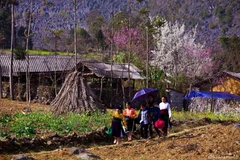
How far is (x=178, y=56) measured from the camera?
122ft

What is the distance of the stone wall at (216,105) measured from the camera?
80.3 feet

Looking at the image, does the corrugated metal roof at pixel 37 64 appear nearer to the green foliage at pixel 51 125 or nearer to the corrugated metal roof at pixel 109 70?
the corrugated metal roof at pixel 109 70

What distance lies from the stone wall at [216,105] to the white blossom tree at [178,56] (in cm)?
796

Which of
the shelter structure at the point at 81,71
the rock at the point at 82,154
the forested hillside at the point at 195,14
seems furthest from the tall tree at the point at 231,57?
the rock at the point at 82,154

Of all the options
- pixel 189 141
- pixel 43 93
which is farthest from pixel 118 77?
pixel 189 141

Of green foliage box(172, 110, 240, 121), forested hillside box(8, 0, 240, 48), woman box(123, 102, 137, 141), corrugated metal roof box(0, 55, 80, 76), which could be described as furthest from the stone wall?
forested hillside box(8, 0, 240, 48)

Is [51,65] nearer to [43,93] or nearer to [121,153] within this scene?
[43,93]

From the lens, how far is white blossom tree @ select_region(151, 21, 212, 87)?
119ft

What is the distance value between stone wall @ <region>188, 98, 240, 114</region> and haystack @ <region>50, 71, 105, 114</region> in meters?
10.2

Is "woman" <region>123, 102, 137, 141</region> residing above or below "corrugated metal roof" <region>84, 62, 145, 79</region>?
below

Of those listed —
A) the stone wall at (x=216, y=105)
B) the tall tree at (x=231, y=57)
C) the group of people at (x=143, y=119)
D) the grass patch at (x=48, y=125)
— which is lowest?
the stone wall at (x=216, y=105)

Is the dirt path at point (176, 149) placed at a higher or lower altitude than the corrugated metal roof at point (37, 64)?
lower

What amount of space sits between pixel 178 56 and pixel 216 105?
39.1 feet

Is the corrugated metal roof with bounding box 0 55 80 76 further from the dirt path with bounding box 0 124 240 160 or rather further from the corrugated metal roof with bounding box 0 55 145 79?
the dirt path with bounding box 0 124 240 160
